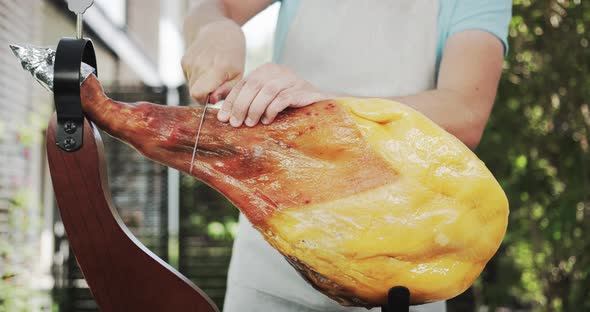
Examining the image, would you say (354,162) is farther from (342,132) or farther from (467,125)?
(467,125)

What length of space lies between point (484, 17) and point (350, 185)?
52 cm

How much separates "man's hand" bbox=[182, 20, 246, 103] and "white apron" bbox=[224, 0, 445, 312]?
0.33 m

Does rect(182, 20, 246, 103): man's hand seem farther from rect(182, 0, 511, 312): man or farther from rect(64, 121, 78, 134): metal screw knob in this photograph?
rect(64, 121, 78, 134): metal screw knob

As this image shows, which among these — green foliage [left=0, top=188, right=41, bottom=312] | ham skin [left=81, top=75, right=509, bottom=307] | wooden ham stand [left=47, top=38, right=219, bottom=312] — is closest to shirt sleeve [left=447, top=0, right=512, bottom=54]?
ham skin [left=81, top=75, right=509, bottom=307]

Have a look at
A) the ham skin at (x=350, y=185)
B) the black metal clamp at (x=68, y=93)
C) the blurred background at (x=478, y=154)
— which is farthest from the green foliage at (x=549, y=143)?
the black metal clamp at (x=68, y=93)

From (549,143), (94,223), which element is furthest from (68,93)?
(549,143)

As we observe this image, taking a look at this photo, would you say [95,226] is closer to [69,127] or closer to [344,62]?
[69,127]

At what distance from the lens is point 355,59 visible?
1.37m

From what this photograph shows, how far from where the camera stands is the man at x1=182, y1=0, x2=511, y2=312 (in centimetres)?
108

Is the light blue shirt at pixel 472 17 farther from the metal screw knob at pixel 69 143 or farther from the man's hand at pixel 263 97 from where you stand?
the metal screw knob at pixel 69 143

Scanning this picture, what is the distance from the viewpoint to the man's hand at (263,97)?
0.90 m

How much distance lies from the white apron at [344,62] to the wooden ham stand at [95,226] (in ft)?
1.40

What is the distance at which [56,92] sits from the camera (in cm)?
84

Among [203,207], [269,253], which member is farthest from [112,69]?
[269,253]
